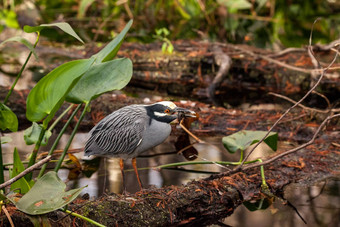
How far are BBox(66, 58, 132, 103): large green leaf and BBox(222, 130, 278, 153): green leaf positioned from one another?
935 millimetres

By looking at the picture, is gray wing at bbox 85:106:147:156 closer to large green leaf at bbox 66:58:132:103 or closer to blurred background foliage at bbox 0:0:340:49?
large green leaf at bbox 66:58:132:103

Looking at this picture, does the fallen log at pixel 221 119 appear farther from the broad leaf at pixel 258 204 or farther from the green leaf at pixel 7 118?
the green leaf at pixel 7 118

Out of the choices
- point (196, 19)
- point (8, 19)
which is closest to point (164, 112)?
point (8, 19)

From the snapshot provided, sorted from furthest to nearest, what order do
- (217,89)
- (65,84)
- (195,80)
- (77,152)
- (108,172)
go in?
1. (195,80)
2. (217,89)
3. (77,152)
4. (108,172)
5. (65,84)

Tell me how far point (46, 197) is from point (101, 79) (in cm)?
64

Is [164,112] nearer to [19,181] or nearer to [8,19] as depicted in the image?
[19,181]

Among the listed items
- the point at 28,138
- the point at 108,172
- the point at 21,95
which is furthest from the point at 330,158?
the point at 21,95

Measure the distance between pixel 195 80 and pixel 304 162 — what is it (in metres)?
2.93

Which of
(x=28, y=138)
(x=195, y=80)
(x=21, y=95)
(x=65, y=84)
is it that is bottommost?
(x=195, y=80)

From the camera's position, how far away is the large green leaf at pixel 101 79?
2404mm

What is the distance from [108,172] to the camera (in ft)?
11.1

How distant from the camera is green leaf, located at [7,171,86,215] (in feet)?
6.62

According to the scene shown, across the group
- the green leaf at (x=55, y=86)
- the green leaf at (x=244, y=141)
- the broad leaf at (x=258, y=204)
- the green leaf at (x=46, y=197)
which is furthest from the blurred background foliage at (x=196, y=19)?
the green leaf at (x=46, y=197)

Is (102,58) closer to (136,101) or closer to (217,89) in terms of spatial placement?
(136,101)
